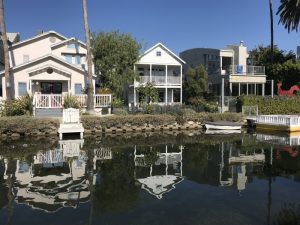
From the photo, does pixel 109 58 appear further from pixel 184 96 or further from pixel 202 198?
pixel 202 198

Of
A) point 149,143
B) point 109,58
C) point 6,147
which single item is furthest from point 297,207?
point 109,58

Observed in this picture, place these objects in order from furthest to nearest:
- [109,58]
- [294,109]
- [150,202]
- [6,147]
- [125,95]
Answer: [125,95] → [294,109] → [109,58] → [6,147] → [150,202]

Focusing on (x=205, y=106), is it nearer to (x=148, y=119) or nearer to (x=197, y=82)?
(x=197, y=82)

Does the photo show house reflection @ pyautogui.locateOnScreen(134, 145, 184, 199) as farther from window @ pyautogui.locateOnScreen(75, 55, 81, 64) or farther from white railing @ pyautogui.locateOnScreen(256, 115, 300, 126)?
window @ pyautogui.locateOnScreen(75, 55, 81, 64)

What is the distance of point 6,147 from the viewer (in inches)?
765

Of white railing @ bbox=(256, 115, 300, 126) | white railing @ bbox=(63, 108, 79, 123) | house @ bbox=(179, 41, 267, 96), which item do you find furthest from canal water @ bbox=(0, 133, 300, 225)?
house @ bbox=(179, 41, 267, 96)

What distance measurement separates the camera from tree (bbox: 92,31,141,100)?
3372 centimetres

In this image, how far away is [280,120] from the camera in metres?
28.4

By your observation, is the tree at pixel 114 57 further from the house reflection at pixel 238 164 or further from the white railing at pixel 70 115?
the house reflection at pixel 238 164

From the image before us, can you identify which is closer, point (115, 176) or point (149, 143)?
point (115, 176)

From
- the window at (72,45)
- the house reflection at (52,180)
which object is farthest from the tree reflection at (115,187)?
the window at (72,45)

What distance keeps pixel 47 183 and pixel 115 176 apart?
8.35ft

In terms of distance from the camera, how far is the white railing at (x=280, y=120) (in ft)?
89.2

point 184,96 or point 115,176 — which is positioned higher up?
point 184,96
